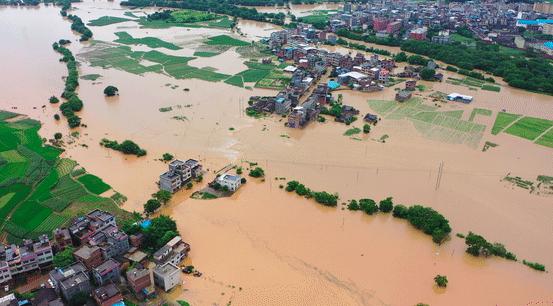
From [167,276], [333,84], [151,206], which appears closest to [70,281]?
[167,276]

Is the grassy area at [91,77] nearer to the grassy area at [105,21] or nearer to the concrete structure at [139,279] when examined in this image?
the grassy area at [105,21]

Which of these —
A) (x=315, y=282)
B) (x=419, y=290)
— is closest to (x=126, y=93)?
(x=315, y=282)

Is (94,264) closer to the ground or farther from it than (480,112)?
closer to the ground

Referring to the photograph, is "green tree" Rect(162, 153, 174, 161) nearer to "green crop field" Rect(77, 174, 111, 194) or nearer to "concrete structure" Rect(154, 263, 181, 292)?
"green crop field" Rect(77, 174, 111, 194)

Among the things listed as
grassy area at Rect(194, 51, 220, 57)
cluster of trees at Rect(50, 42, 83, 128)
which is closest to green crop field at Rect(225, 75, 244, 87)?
grassy area at Rect(194, 51, 220, 57)

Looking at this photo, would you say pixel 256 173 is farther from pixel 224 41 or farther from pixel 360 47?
Result: pixel 224 41

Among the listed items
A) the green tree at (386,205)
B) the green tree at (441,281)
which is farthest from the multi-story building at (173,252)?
the green tree at (441,281)

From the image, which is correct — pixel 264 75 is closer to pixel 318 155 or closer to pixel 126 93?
pixel 126 93
